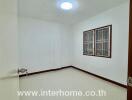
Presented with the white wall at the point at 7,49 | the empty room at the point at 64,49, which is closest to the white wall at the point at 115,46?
the empty room at the point at 64,49

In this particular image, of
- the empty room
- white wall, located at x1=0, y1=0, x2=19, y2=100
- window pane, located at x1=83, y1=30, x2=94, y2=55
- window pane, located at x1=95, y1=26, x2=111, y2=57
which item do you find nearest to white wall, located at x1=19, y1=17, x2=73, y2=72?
the empty room

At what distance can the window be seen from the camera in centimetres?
347

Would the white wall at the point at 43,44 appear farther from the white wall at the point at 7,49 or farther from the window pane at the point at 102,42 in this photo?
the white wall at the point at 7,49

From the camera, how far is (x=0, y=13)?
32.3 inches

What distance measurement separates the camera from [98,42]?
13.0ft

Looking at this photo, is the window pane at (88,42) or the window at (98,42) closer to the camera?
the window at (98,42)

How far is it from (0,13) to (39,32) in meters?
3.66

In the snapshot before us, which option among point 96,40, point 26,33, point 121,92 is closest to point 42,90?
point 121,92

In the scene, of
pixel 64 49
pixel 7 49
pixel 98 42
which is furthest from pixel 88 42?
pixel 7 49

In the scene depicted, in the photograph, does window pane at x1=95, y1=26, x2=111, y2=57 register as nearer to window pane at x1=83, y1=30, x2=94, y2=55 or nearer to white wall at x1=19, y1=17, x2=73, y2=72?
window pane at x1=83, y1=30, x2=94, y2=55

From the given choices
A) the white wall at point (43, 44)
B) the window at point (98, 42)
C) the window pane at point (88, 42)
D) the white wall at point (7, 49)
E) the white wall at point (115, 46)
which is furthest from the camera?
the window pane at point (88, 42)

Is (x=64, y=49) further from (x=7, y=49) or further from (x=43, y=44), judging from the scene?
(x=7, y=49)

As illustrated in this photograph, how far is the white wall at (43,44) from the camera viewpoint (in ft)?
13.2

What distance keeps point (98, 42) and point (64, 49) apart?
195cm
